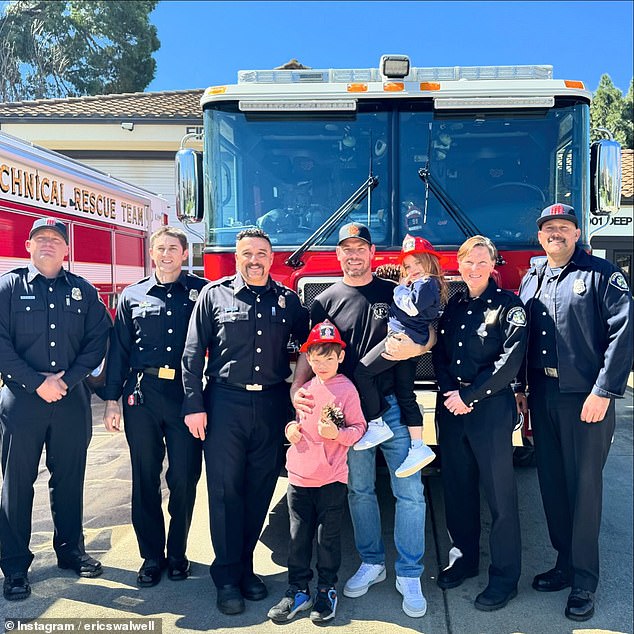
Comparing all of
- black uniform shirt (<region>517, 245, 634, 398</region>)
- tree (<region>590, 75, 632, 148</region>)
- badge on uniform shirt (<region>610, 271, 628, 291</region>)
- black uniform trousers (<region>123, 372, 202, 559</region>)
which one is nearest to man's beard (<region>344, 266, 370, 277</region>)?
black uniform shirt (<region>517, 245, 634, 398</region>)

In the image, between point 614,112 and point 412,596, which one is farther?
point 614,112

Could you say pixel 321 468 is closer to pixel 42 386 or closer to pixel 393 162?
pixel 42 386

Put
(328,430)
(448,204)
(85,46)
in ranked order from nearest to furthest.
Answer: (328,430), (448,204), (85,46)

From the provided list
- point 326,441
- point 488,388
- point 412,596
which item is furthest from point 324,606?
point 488,388

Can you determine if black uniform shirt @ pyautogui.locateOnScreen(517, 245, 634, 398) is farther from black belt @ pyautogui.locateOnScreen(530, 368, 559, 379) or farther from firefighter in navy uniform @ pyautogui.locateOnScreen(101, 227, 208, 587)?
firefighter in navy uniform @ pyautogui.locateOnScreen(101, 227, 208, 587)

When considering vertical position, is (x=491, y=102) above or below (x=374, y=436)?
above

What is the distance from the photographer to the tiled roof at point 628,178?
13.9m

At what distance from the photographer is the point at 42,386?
9.69ft

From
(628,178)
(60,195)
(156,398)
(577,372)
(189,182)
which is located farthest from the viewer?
(628,178)

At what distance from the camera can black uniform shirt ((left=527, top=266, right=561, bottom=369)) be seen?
9.39 feet

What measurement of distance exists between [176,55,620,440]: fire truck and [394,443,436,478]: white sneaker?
1.09 metres

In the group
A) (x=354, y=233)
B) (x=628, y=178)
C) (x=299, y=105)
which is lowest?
(x=354, y=233)

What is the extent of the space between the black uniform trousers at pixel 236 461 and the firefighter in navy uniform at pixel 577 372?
4.33 ft

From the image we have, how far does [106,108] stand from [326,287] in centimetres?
1327
